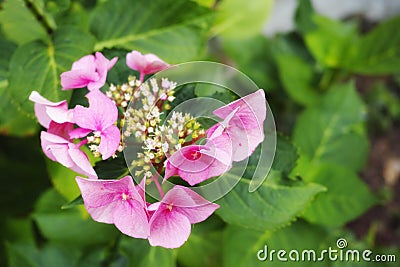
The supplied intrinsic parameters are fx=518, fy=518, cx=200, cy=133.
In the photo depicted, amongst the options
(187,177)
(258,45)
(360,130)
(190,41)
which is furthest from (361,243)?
(187,177)

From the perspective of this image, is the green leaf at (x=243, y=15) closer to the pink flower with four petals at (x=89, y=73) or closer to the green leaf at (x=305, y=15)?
the green leaf at (x=305, y=15)

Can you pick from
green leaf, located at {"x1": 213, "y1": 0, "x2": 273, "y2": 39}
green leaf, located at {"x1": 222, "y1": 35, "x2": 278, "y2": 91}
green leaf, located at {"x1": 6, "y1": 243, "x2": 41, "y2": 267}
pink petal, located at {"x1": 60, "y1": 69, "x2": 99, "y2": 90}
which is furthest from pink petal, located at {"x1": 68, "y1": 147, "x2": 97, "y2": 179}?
green leaf, located at {"x1": 222, "y1": 35, "x2": 278, "y2": 91}

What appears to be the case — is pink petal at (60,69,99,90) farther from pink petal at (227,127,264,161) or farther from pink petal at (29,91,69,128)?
pink petal at (227,127,264,161)

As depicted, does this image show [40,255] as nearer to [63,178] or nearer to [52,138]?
[63,178]

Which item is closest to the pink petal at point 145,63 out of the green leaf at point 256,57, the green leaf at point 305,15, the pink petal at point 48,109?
the pink petal at point 48,109

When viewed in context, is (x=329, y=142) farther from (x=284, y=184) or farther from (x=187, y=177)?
(x=187, y=177)

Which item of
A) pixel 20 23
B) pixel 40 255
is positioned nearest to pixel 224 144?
pixel 20 23

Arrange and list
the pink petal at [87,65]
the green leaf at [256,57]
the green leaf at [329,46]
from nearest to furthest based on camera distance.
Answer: the pink petal at [87,65], the green leaf at [329,46], the green leaf at [256,57]
